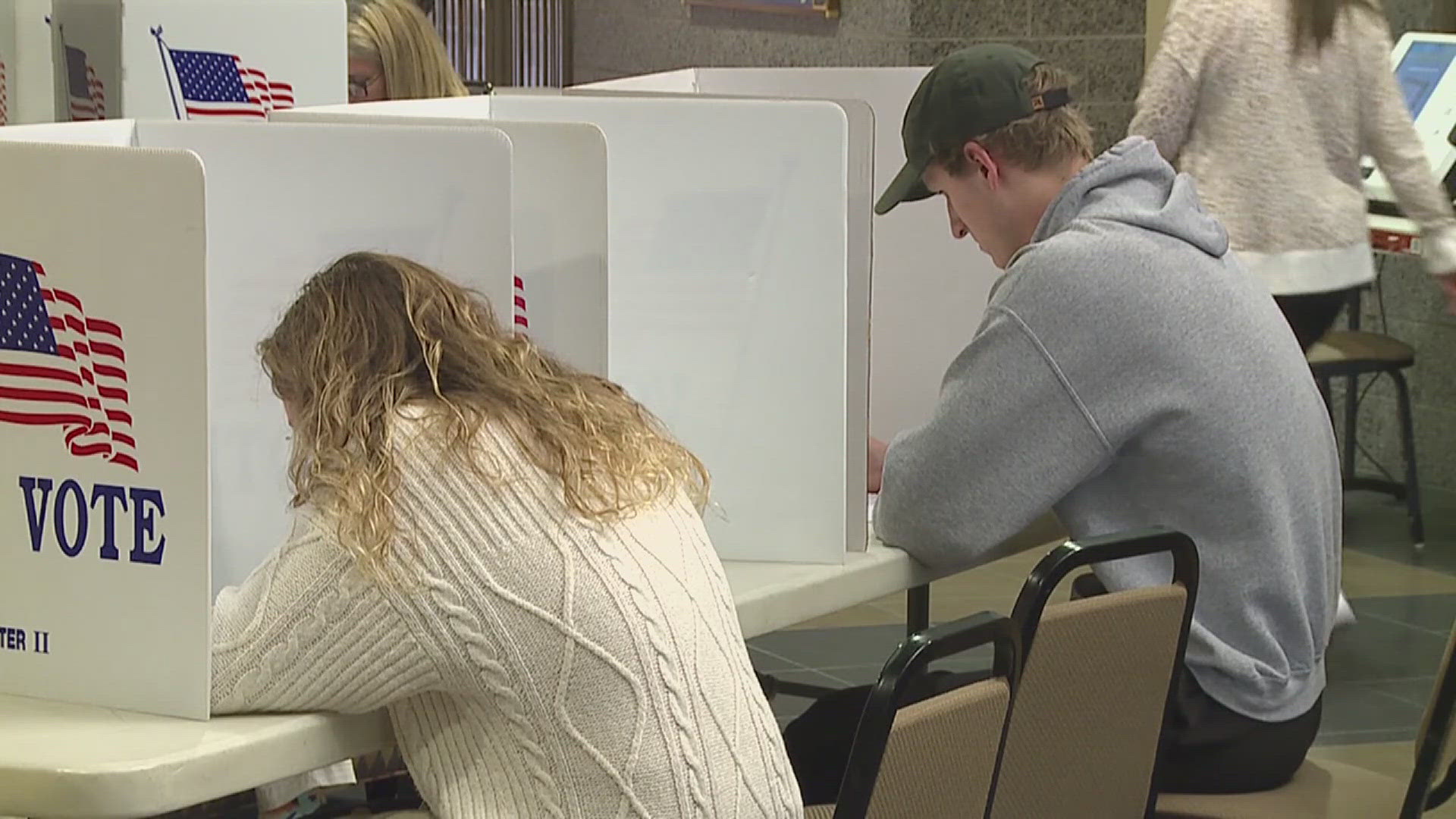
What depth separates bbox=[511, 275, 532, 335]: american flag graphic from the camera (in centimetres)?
203

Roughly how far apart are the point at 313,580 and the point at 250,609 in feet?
0.22

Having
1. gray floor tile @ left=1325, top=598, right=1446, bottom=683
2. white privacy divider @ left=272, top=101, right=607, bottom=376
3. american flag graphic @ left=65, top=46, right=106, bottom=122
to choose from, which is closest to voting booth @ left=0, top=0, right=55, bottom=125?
american flag graphic @ left=65, top=46, right=106, bottom=122

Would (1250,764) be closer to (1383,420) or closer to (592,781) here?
(592,781)

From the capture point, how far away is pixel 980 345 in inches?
86.9

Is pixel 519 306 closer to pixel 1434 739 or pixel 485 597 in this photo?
pixel 485 597

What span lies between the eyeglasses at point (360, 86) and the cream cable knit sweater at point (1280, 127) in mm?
1382

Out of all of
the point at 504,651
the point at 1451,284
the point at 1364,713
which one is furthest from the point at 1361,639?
the point at 504,651

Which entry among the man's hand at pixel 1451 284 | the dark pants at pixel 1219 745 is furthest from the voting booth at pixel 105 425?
the man's hand at pixel 1451 284

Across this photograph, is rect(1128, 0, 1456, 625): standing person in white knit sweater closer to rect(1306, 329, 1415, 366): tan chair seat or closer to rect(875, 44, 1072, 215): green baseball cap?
rect(1306, 329, 1415, 366): tan chair seat

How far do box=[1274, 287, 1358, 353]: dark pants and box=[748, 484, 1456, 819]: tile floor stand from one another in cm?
67

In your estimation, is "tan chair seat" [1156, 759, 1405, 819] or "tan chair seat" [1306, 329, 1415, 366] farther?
"tan chair seat" [1306, 329, 1415, 366]

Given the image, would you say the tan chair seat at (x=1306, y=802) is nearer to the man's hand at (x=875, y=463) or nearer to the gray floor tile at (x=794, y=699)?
the man's hand at (x=875, y=463)

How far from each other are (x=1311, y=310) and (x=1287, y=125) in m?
0.36

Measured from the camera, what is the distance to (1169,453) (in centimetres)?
221
